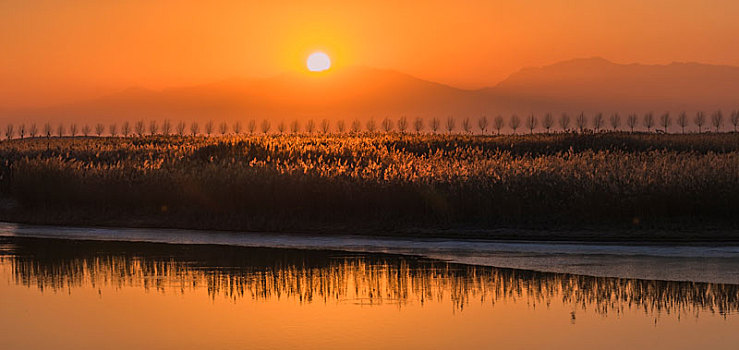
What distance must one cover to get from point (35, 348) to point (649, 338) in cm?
727

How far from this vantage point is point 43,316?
48.8 feet

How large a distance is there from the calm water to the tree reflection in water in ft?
0.10

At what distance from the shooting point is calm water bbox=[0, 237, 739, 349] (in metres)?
13.0

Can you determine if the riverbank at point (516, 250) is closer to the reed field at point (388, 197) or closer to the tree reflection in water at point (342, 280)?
the tree reflection in water at point (342, 280)

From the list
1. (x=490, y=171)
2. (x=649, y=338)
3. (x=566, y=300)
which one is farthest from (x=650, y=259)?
(x=490, y=171)

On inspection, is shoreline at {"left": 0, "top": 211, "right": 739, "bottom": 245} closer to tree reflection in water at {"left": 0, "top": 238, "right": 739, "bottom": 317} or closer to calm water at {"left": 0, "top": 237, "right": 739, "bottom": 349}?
tree reflection in water at {"left": 0, "top": 238, "right": 739, "bottom": 317}

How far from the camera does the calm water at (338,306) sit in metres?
13.0

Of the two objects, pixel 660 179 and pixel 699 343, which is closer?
pixel 699 343

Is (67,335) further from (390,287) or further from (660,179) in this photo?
(660,179)

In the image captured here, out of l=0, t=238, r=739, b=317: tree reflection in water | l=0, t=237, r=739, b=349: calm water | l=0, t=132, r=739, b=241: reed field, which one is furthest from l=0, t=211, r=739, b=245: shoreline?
l=0, t=237, r=739, b=349: calm water

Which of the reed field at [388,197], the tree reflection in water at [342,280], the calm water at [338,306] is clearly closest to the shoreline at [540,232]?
the reed field at [388,197]

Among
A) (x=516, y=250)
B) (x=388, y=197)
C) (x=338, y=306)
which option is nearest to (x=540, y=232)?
(x=516, y=250)

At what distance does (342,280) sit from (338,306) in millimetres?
3079

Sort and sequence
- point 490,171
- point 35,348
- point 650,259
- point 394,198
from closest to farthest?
point 35,348, point 650,259, point 394,198, point 490,171
